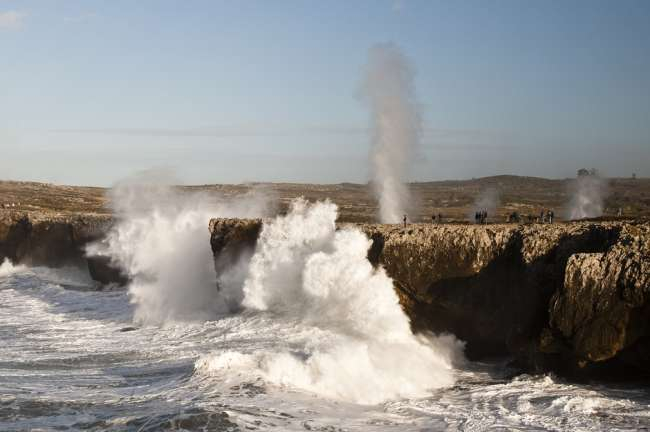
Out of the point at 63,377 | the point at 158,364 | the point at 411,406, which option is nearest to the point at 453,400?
the point at 411,406

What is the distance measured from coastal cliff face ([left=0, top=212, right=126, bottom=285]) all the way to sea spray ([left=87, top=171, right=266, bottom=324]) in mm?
1434

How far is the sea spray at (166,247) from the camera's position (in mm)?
24844

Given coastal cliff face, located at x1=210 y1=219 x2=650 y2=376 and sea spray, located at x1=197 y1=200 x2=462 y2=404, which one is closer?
coastal cliff face, located at x1=210 y1=219 x2=650 y2=376

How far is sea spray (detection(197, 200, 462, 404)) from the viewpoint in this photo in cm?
1530

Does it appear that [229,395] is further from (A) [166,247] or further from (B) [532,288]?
(A) [166,247]

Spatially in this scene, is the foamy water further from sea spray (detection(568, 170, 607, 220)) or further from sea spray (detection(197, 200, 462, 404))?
sea spray (detection(568, 170, 607, 220))

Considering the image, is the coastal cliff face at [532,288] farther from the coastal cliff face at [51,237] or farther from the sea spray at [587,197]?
the coastal cliff face at [51,237]

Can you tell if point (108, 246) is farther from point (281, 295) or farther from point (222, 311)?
point (281, 295)

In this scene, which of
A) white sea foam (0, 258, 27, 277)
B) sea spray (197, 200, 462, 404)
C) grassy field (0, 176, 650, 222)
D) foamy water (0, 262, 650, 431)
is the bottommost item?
white sea foam (0, 258, 27, 277)

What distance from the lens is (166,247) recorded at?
95.1 feet

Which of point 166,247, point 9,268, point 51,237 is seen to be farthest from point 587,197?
point 9,268

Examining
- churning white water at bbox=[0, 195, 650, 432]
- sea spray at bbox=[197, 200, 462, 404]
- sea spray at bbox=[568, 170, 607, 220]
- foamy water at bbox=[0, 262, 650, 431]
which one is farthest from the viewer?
sea spray at bbox=[568, 170, 607, 220]

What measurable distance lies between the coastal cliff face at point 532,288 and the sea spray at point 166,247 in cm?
711

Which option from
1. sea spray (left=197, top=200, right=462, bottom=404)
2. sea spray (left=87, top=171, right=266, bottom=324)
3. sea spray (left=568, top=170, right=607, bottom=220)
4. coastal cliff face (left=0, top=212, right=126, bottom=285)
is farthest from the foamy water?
sea spray (left=568, top=170, right=607, bottom=220)
